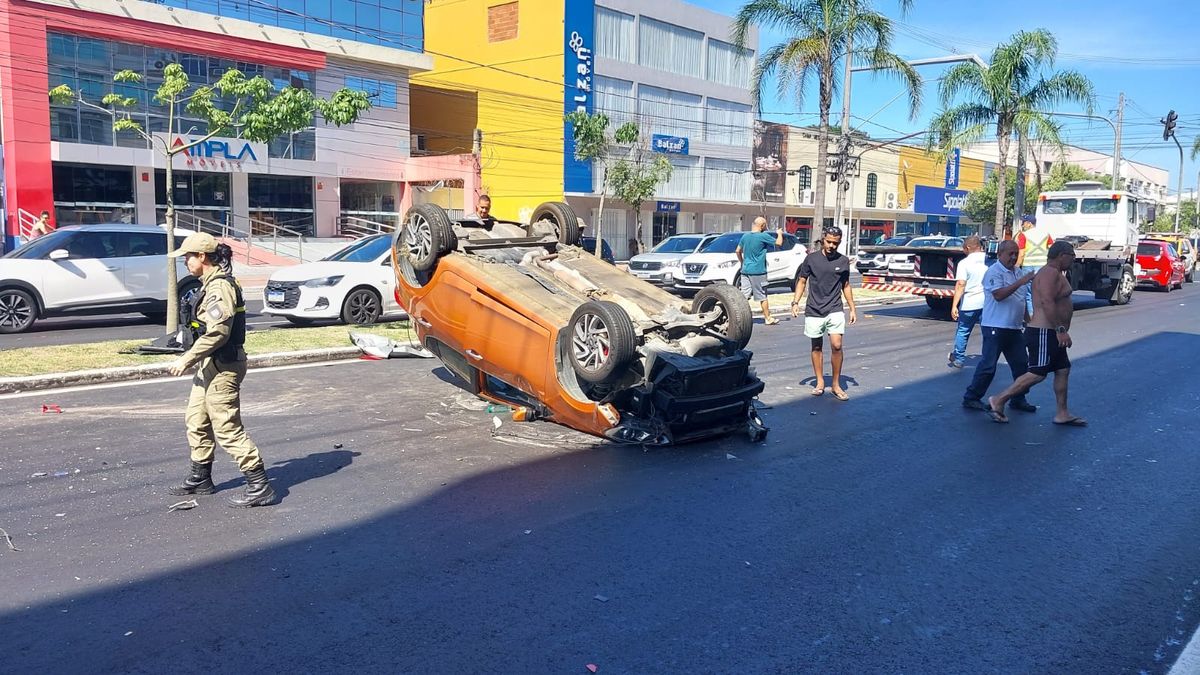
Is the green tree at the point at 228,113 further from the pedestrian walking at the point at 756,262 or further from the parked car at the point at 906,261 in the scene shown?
the parked car at the point at 906,261

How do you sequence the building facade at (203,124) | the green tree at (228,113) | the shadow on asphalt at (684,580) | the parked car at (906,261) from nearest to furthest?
the shadow on asphalt at (684,580) < the green tree at (228,113) < the parked car at (906,261) < the building facade at (203,124)

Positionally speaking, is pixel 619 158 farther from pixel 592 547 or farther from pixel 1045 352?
pixel 592 547

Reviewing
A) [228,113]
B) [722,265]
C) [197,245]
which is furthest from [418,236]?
[722,265]

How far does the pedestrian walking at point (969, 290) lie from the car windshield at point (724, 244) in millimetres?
10268

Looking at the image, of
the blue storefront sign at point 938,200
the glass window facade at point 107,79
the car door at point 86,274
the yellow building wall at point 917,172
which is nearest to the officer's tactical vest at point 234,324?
the car door at point 86,274

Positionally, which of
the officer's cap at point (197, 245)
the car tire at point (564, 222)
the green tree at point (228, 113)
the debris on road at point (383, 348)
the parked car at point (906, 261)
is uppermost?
the green tree at point (228, 113)

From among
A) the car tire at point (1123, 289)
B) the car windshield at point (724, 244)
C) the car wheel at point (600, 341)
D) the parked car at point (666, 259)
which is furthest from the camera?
the car tire at point (1123, 289)

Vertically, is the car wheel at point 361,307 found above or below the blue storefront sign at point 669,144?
below

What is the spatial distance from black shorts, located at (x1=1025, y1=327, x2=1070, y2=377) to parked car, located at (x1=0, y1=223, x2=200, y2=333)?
11.0 metres

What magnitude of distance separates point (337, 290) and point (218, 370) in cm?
794

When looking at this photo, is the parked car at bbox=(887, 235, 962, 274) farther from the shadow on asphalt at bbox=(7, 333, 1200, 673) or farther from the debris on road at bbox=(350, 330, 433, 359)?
the shadow on asphalt at bbox=(7, 333, 1200, 673)

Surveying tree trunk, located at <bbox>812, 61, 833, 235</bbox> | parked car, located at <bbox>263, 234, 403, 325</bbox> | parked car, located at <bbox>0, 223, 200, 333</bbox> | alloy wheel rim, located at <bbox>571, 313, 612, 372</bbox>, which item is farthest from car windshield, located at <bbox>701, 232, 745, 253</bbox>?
alloy wheel rim, located at <bbox>571, 313, 612, 372</bbox>

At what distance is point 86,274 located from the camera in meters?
13.4

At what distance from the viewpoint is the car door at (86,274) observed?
13.2m
